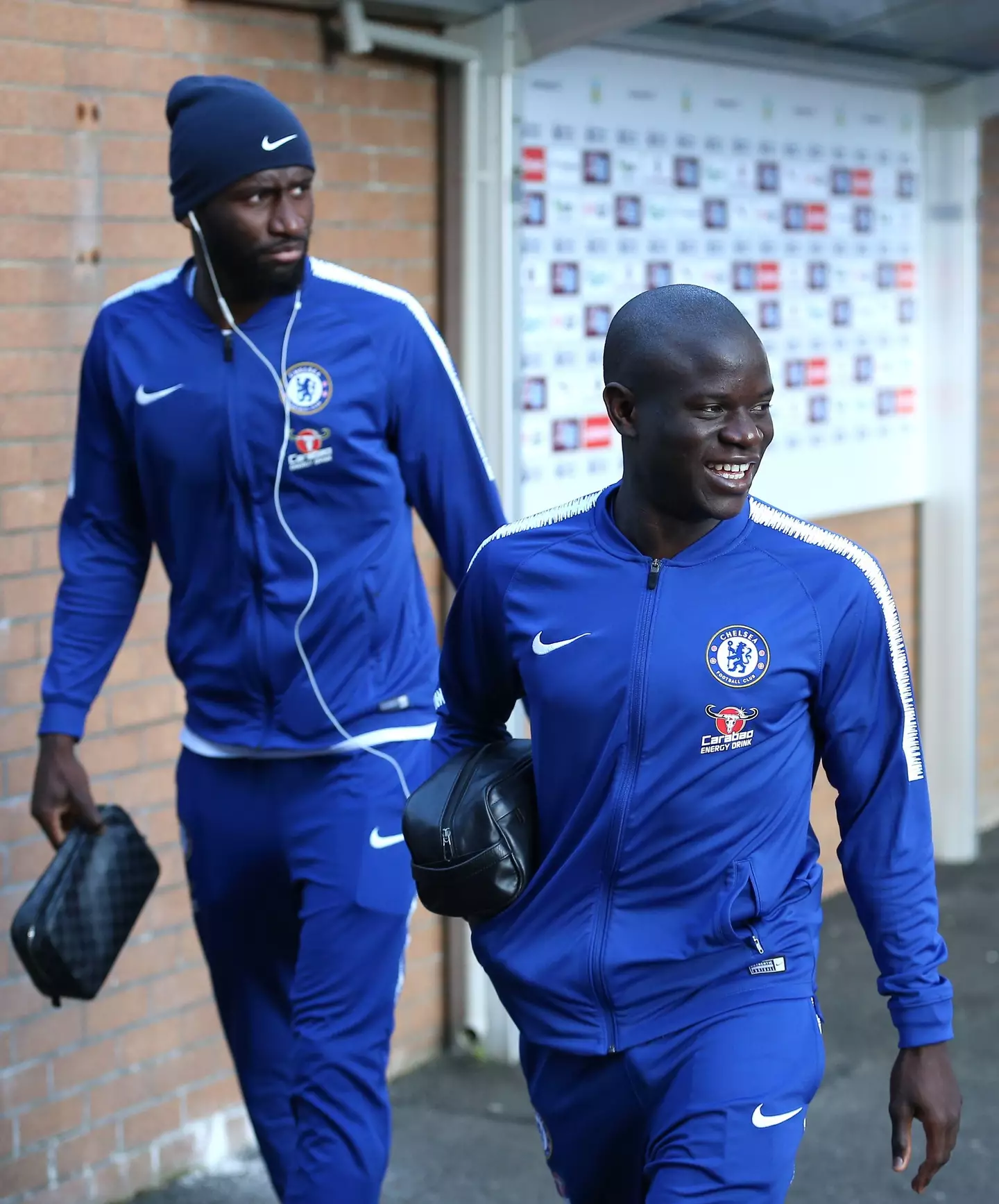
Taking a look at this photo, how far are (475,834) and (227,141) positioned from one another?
154 cm

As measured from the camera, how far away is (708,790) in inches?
112

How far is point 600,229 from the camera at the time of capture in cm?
582

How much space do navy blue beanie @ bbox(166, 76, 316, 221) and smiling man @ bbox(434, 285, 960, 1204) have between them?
1070 mm

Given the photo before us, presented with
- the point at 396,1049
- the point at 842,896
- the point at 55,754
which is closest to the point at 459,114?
the point at 55,754

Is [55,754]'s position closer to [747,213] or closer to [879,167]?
[747,213]

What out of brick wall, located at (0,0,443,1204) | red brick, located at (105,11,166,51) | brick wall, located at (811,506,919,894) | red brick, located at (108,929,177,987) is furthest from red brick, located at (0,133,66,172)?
brick wall, located at (811,506,919,894)

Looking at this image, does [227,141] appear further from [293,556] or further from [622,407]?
[622,407]

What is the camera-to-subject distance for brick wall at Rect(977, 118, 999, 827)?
820cm

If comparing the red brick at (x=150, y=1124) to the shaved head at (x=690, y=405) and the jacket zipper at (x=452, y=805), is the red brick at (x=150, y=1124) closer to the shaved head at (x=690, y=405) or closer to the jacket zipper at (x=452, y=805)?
the jacket zipper at (x=452, y=805)

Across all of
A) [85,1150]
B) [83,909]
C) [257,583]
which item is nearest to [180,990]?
[85,1150]

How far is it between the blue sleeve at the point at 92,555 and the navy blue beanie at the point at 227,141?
0.39 m

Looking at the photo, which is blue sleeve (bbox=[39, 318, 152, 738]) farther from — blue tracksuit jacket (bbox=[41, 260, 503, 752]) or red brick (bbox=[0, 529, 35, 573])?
red brick (bbox=[0, 529, 35, 573])

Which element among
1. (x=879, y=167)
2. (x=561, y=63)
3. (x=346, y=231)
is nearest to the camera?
(x=346, y=231)

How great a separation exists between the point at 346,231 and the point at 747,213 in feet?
6.21
